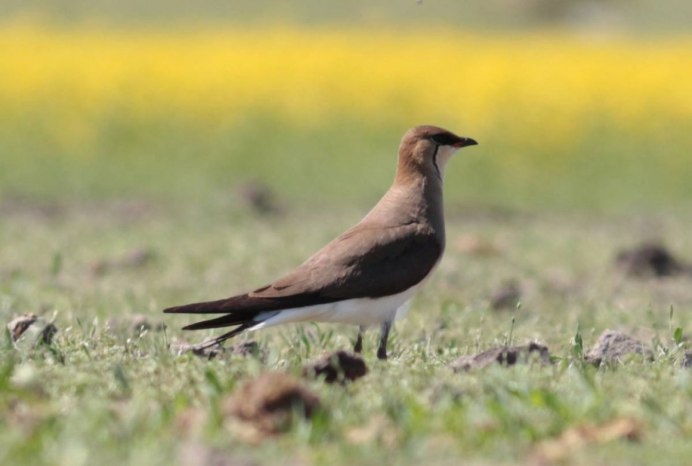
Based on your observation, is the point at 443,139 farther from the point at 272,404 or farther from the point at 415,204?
the point at 272,404

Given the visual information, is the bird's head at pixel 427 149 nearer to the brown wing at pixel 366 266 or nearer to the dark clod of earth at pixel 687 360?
the brown wing at pixel 366 266

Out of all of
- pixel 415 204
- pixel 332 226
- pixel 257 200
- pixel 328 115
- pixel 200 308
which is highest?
pixel 328 115

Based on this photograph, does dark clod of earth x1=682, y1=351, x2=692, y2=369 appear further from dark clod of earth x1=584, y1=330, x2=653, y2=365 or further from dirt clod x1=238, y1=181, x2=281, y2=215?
dirt clod x1=238, y1=181, x2=281, y2=215

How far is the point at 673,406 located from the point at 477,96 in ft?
51.2

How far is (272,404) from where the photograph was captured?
422 centimetres

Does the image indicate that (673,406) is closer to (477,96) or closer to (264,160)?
(264,160)

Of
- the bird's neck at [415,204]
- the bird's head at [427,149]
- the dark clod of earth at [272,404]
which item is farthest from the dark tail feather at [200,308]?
the bird's head at [427,149]

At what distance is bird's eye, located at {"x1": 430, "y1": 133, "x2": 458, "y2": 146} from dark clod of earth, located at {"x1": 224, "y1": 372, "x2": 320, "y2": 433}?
2746 mm

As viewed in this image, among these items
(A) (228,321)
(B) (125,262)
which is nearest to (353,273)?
(A) (228,321)

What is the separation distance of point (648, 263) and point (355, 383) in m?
5.99

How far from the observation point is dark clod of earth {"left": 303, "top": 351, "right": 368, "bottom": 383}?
490cm

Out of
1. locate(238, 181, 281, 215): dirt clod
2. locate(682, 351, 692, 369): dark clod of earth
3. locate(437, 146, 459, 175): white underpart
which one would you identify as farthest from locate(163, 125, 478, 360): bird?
locate(238, 181, 281, 215): dirt clod

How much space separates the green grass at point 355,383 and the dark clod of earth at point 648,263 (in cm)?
14

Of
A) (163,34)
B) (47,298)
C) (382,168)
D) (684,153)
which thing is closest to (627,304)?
(47,298)
